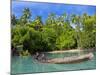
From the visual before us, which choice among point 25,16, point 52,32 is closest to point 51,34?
point 52,32

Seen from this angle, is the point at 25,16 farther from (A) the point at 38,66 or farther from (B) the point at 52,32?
(A) the point at 38,66

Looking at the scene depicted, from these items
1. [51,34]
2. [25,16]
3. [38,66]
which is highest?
[25,16]

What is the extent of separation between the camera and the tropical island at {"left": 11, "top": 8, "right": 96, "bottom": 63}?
2514mm

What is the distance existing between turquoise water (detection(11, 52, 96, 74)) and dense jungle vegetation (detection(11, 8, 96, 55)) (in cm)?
9

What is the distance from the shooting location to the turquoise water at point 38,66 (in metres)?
2.49

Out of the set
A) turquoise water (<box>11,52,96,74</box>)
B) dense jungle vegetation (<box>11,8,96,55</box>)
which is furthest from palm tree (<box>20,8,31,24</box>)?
turquoise water (<box>11,52,96,74</box>)

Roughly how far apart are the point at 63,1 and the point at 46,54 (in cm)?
71

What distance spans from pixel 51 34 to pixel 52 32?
0.03 meters

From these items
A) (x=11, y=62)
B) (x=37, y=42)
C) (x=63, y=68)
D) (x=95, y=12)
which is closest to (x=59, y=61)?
(x=63, y=68)

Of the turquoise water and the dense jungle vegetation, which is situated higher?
the dense jungle vegetation

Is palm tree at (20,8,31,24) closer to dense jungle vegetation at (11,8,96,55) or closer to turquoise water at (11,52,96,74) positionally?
dense jungle vegetation at (11,8,96,55)

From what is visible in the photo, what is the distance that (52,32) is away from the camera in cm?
266

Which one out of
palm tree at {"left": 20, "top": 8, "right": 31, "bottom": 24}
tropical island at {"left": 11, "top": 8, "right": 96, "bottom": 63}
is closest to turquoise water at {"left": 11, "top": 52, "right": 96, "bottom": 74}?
tropical island at {"left": 11, "top": 8, "right": 96, "bottom": 63}

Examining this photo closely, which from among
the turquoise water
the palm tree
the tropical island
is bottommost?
the turquoise water
